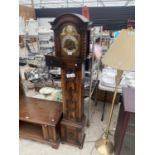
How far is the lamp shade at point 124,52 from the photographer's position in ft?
3.46

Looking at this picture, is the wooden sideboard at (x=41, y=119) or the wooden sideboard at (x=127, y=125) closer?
the wooden sideboard at (x=127, y=125)

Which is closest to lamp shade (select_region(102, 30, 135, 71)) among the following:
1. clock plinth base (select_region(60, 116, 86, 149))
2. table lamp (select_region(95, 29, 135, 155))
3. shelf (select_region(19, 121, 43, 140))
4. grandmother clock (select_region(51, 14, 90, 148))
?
→ table lamp (select_region(95, 29, 135, 155))

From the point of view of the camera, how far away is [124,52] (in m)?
1.08

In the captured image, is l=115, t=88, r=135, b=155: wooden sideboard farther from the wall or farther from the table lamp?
the wall

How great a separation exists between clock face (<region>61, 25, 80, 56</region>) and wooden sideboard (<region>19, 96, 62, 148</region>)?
0.75 m

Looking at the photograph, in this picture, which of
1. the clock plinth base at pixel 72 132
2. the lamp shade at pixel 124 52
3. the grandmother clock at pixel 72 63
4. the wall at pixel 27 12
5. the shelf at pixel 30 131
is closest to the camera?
the lamp shade at pixel 124 52

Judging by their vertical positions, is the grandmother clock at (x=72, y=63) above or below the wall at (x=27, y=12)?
below

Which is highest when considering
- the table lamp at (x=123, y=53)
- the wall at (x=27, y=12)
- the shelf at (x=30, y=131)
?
the wall at (x=27, y=12)

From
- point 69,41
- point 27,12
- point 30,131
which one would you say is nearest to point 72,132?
point 30,131

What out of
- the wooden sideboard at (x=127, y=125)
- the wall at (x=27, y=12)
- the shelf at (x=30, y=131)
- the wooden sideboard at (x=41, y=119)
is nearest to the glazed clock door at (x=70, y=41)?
the wooden sideboard at (x=127, y=125)

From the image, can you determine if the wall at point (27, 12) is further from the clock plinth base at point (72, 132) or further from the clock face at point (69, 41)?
the clock plinth base at point (72, 132)

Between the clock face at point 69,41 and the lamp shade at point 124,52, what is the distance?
11.8 inches

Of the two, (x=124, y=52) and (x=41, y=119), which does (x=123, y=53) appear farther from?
(x=41, y=119)
